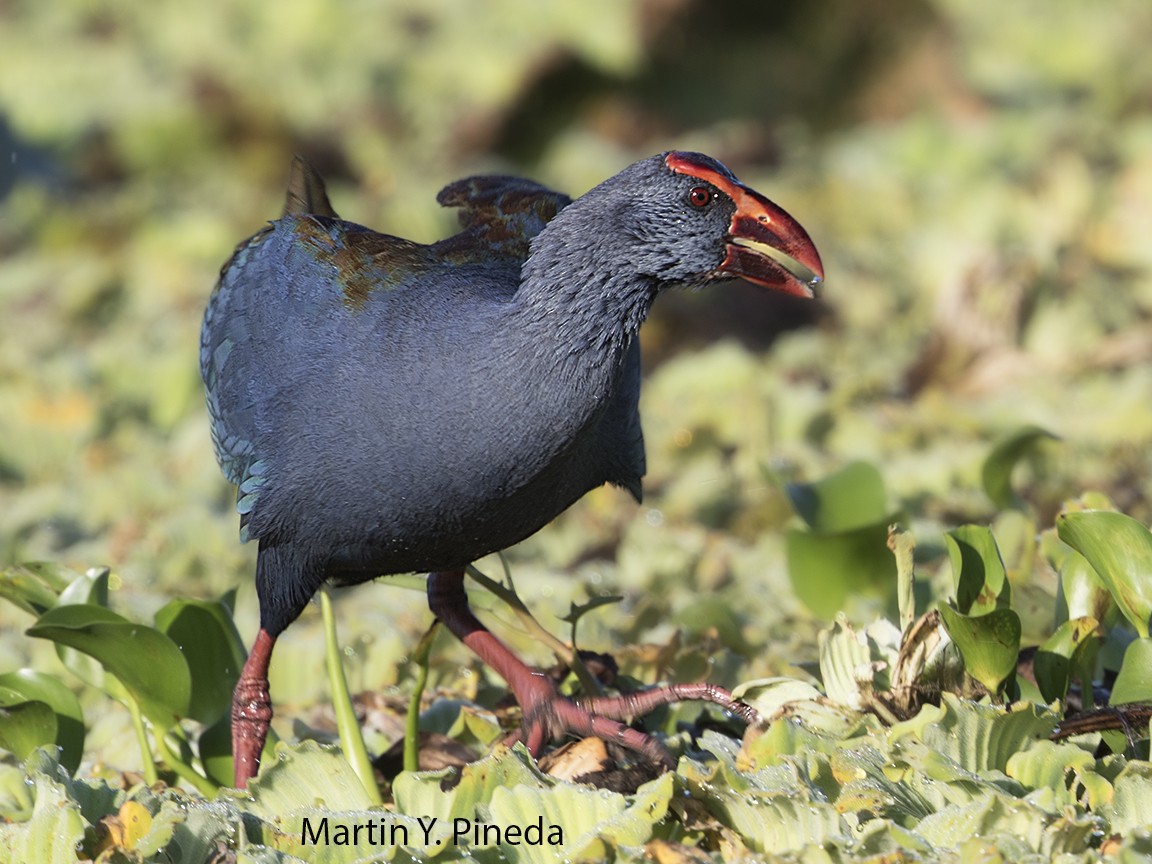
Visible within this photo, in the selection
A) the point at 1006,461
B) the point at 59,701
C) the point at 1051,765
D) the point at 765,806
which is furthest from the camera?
the point at 1006,461

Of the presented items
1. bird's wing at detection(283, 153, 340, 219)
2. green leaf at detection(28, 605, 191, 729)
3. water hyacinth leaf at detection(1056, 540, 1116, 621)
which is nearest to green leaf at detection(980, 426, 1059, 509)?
water hyacinth leaf at detection(1056, 540, 1116, 621)

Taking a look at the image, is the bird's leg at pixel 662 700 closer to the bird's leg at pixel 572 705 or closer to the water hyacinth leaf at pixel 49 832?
the bird's leg at pixel 572 705

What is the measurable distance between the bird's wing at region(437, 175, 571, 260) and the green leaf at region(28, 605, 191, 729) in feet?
2.59

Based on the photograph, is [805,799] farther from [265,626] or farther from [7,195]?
[7,195]

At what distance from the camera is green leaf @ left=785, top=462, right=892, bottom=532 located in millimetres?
2922

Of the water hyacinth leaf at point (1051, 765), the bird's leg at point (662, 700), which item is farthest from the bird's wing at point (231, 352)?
the water hyacinth leaf at point (1051, 765)

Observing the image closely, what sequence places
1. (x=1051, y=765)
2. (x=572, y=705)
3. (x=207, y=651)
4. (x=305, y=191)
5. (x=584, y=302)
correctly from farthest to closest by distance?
1. (x=305, y=191)
2. (x=207, y=651)
3. (x=572, y=705)
4. (x=584, y=302)
5. (x=1051, y=765)

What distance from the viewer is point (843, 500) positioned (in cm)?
297

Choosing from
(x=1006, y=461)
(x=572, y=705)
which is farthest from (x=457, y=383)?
(x=1006, y=461)

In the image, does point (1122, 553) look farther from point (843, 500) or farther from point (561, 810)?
point (561, 810)

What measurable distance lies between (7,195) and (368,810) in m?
5.55

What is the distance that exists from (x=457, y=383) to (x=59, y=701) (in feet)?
2.97

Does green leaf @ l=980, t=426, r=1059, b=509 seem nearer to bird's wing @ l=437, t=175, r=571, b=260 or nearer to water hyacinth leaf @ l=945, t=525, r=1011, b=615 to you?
water hyacinth leaf @ l=945, t=525, r=1011, b=615

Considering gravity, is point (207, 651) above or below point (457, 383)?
below
